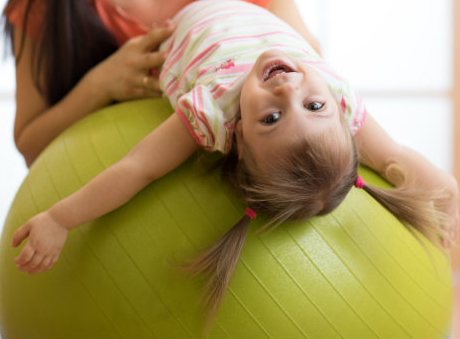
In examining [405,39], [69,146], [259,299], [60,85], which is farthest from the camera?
[405,39]

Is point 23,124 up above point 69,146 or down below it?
below

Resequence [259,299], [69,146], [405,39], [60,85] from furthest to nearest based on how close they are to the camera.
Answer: [405,39] → [60,85] → [69,146] → [259,299]

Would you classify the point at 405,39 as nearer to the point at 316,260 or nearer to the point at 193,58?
the point at 193,58

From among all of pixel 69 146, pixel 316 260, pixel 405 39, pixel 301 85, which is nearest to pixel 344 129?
pixel 301 85

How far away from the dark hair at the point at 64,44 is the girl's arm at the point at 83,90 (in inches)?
1.1

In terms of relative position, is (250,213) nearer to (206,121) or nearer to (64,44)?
(206,121)

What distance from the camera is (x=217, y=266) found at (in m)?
0.84

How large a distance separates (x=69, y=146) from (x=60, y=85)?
0.39 m

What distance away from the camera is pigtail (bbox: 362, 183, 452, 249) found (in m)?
0.98

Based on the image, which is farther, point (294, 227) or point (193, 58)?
point (193, 58)

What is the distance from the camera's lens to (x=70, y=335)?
3.05 feet

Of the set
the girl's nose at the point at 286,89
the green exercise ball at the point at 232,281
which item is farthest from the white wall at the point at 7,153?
the girl's nose at the point at 286,89

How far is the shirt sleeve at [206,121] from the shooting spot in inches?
36.3

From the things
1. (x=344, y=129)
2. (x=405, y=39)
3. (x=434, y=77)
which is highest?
(x=344, y=129)
